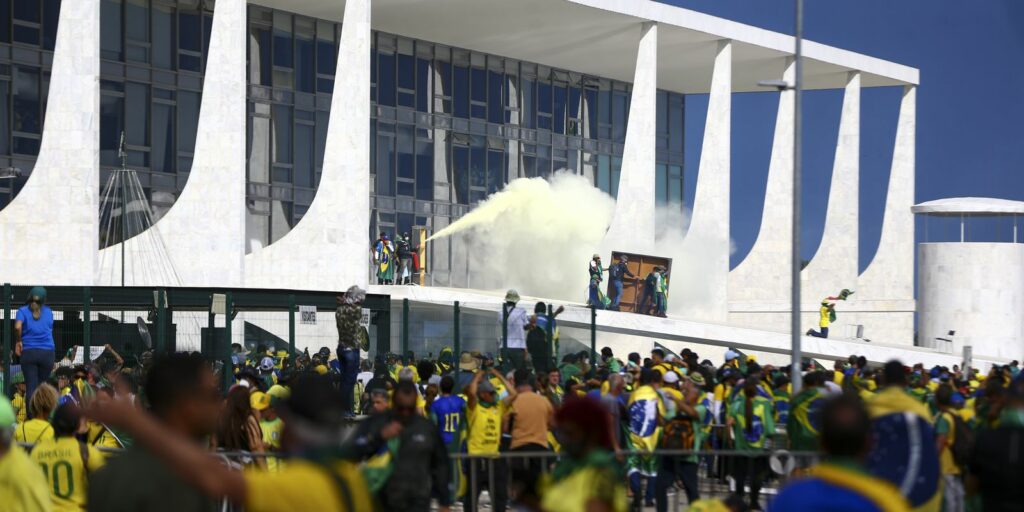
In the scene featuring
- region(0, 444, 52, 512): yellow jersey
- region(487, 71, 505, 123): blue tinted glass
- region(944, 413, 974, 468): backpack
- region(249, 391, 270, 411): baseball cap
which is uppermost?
region(487, 71, 505, 123): blue tinted glass

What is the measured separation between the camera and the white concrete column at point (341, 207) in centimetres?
3791

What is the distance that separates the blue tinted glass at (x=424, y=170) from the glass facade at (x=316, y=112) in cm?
5

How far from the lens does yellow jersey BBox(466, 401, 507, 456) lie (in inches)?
526

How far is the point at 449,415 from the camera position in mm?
13438

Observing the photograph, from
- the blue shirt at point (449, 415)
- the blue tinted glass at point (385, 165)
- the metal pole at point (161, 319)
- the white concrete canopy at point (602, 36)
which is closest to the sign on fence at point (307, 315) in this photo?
the metal pole at point (161, 319)

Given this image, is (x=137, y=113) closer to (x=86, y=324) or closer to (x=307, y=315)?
(x=307, y=315)

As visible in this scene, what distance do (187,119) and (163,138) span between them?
99 centimetres

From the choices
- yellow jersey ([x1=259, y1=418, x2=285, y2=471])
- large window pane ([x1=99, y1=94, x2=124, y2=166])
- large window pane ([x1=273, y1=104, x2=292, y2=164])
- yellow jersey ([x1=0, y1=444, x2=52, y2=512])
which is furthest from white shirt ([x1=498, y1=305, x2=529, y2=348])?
large window pane ([x1=273, y1=104, x2=292, y2=164])

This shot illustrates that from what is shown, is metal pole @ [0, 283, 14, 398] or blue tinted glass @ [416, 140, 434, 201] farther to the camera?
blue tinted glass @ [416, 140, 434, 201]

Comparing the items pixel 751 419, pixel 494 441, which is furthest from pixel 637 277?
pixel 494 441

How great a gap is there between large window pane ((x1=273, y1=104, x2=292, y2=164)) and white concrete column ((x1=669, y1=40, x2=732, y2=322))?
13.4m

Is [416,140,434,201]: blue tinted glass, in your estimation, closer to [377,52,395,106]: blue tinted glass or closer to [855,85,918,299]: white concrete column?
[377,52,395,106]: blue tinted glass

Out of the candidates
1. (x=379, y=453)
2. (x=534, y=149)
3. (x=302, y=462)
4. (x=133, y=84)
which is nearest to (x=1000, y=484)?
(x=379, y=453)

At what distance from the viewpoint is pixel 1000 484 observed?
721 centimetres
